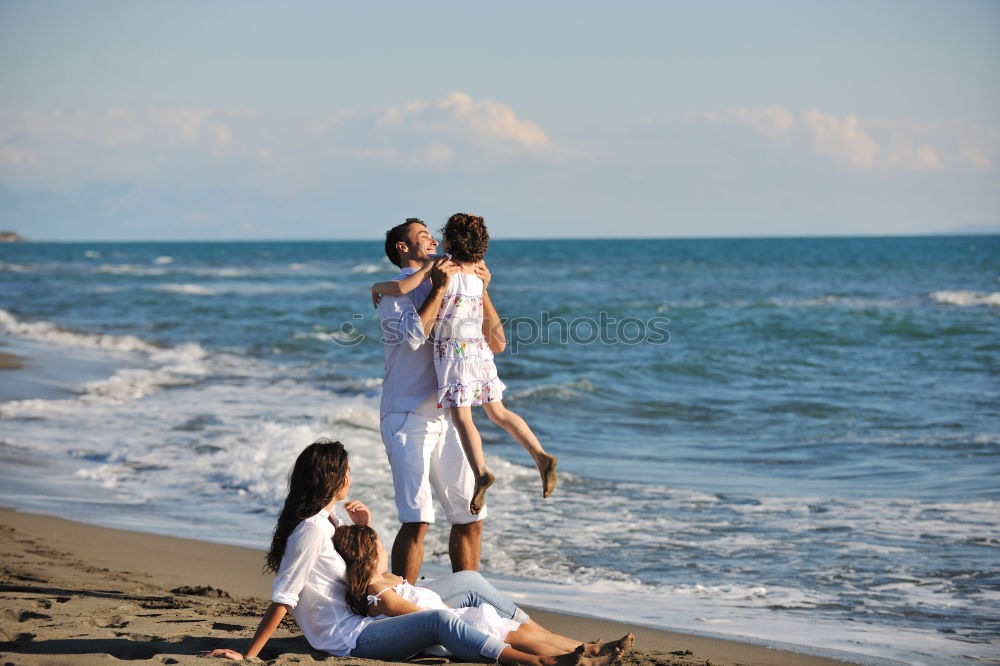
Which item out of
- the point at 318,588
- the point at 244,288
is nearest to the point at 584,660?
the point at 318,588

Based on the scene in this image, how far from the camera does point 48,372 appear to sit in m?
14.5

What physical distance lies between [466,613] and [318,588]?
0.61 m

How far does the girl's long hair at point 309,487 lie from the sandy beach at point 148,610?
1.68 feet

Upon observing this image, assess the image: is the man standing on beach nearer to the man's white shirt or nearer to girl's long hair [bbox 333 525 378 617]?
the man's white shirt

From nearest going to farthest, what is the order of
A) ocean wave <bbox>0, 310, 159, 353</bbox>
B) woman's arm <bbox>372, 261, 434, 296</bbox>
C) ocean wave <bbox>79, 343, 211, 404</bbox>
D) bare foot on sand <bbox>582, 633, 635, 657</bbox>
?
bare foot on sand <bbox>582, 633, 635, 657</bbox>, woman's arm <bbox>372, 261, 434, 296</bbox>, ocean wave <bbox>79, 343, 211, 404</bbox>, ocean wave <bbox>0, 310, 159, 353</bbox>

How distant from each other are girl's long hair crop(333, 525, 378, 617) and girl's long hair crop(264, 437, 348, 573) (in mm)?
168

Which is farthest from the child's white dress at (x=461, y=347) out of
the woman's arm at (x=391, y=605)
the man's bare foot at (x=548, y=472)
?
the woman's arm at (x=391, y=605)

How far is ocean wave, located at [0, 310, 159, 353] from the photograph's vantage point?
19172mm

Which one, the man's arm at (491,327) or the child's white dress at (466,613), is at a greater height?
the man's arm at (491,327)

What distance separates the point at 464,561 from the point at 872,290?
32899 millimetres

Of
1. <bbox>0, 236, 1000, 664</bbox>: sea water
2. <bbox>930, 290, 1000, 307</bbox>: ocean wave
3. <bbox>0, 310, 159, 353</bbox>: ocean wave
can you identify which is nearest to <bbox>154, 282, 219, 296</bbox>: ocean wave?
<bbox>0, 236, 1000, 664</bbox>: sea water

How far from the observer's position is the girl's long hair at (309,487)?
12.0ft

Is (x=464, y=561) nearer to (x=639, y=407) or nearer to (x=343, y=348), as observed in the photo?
(x=639, y=407)

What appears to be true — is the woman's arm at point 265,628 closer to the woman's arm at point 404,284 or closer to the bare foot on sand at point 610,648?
the bare foot on sand at point 610,648
